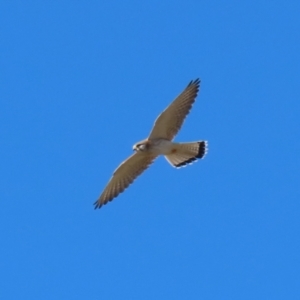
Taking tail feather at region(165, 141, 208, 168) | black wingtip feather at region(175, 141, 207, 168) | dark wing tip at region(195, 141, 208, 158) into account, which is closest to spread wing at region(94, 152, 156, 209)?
tail feather at region(165, 141, 208, 168)

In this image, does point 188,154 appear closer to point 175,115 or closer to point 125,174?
point 175,115

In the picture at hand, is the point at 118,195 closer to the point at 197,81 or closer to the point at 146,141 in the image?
the point at 146,141

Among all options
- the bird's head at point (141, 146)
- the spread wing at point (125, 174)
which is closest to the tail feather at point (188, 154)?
the spread wing at point (125, 174)

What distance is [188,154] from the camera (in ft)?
58.5

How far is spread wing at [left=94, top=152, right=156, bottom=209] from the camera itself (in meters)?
17.9

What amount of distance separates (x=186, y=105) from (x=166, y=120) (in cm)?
43

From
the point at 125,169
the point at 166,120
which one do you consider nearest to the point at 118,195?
the point at 125,169

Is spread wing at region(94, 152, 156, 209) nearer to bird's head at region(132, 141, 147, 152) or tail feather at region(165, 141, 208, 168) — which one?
bird's head at region(132, 141, 147, 152)

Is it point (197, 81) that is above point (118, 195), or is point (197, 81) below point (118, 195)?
above

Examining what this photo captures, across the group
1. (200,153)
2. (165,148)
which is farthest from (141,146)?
(200,153)

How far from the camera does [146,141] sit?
17.6 m

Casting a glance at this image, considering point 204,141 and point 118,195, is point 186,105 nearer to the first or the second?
point 204,141

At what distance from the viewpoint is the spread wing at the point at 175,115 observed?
56.6 feet

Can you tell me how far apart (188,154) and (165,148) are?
0.48 m
